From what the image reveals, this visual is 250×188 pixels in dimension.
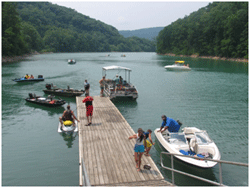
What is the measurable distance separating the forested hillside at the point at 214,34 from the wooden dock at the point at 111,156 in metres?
86.9

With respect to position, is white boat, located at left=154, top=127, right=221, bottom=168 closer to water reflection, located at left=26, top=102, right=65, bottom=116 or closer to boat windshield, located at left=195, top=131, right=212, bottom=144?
boat windshield, located at left=195, top=131, right=212, bottom=144

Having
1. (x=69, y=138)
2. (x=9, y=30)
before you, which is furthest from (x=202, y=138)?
(x=9, y=30)

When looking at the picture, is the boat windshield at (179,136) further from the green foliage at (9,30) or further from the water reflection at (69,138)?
the green foliage at (9,30)

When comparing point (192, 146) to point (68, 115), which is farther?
point (68, 115)

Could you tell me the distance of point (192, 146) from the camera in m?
11.5

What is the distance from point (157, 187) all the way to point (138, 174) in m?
1.09

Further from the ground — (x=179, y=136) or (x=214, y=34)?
(x=214, y=34)

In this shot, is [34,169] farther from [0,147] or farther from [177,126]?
[177,126]

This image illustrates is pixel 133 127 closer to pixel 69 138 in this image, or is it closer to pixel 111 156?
pixel 69 138

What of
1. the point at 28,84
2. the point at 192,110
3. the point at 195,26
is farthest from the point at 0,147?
the point at 195,26

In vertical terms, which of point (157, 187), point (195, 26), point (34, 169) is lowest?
Result: point (34, 169)

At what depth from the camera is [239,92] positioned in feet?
101

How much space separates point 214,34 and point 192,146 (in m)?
124

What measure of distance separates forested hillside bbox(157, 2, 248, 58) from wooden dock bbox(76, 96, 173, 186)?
86929 mm
